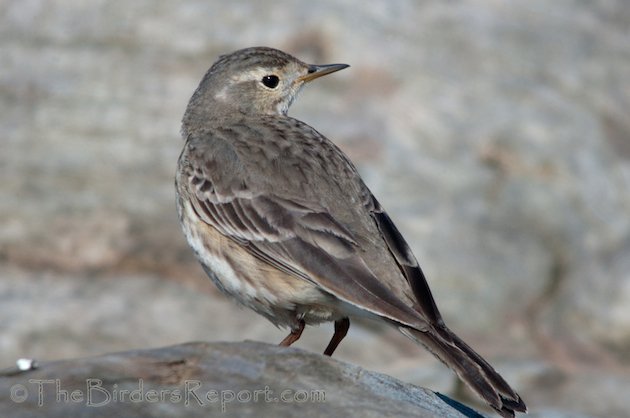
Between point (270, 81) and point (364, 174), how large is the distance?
3824 millimetres

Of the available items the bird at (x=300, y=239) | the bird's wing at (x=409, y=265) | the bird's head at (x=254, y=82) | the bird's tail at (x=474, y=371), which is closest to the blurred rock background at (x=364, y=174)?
the bird's head at (x=254, y=82)

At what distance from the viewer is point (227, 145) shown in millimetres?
8180

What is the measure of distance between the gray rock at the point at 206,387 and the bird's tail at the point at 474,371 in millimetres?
271

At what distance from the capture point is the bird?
667cm

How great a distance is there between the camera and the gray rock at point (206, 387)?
5.66 m

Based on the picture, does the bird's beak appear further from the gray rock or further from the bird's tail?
the gray rock

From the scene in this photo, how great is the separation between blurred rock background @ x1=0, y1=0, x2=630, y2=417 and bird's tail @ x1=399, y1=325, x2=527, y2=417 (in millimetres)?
5186

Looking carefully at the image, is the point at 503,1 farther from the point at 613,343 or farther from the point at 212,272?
the point at 212,272

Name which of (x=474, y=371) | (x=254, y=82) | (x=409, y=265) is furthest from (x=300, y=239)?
(x=254, y=82)

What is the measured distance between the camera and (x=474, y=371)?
6316 millimetres

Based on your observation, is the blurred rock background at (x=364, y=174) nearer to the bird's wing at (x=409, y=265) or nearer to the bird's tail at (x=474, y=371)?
the bird's wing at (x=409, y=265)

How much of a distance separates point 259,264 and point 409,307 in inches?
43.9

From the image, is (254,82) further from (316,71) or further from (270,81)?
(316,71)

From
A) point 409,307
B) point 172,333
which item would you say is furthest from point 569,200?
point 409,307
